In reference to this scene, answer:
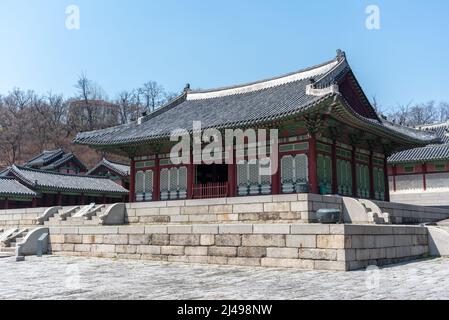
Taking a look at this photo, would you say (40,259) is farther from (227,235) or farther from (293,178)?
(293,178)

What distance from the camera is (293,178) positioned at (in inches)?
725

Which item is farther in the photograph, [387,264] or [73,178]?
[73,178]

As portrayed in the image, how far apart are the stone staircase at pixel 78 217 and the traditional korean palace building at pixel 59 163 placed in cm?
2896

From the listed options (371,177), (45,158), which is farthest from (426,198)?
(45,158)

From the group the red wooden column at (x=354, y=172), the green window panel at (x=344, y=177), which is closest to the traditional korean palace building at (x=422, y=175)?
the red wooden column at (x=354, y=172)

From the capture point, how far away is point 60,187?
35.8m

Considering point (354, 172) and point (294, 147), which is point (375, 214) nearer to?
point (294, 147)

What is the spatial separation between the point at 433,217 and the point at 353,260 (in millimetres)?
13015

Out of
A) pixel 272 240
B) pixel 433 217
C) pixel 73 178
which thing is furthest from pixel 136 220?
pixel 73 178

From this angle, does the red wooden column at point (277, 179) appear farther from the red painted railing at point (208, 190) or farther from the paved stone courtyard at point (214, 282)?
the paved stone courtyard at point (214, 282)

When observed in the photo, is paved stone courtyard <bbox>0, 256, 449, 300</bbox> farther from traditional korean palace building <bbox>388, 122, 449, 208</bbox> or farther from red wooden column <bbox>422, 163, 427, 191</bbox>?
red wooden column <bbox>422, 163, 427, 191</bbox>

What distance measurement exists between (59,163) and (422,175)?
3599 centimetres

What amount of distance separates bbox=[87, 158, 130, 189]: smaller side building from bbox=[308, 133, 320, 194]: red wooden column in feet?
87.7

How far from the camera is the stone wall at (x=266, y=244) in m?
10.9
